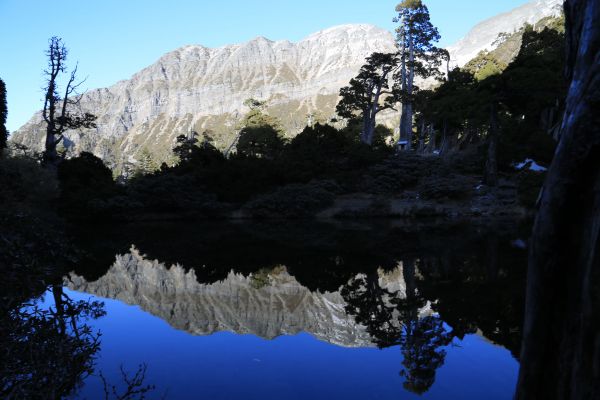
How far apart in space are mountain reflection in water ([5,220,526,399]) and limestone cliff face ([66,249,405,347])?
3cm

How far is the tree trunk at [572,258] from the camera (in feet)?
5.90

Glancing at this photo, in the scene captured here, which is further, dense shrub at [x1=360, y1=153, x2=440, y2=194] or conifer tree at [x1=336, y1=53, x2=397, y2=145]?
conifer tree at [x1=336, y1=53, x2=397, y2=145]

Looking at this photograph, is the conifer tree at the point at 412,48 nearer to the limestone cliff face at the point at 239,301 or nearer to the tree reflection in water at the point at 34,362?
the limestone cliff face at the point at 239,301

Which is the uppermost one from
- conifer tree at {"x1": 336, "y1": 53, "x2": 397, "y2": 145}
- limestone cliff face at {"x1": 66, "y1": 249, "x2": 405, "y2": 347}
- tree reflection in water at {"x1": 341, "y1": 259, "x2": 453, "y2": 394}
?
conifer tree at {"x1": 336, "y1": 53, "x2": 397, "y2": 145}

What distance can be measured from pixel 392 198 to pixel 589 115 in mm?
22772

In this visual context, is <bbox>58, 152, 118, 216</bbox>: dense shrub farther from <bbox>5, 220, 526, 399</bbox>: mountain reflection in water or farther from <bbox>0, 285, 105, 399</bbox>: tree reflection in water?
<bbox>0, 285, 105, 399</bbox>: tree reflection in water

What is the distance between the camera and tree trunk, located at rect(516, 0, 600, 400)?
1799 millimetres

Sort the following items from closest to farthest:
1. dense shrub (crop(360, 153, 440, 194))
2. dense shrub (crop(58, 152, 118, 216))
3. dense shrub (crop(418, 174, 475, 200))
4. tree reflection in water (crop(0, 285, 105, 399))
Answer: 1. tree reflection in water (crop(0, 285, 105, 399))
2. dense shrub (crop(418, 174, 475, 200))
3. dense shrub (crop(58, 152, 118, 216))
4. dense shrub (crop(360, 153, 440, 194))

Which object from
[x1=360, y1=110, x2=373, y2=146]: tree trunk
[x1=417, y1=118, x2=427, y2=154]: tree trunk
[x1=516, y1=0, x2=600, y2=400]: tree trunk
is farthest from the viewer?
[x1=417, y1=118, x2=427, y2=154]: tree trunk

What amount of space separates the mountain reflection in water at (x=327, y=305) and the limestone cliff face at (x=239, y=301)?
27 millimetres

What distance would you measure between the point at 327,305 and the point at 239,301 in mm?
1791

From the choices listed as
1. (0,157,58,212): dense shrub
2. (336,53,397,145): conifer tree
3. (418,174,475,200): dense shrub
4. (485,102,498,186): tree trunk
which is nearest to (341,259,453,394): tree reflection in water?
(418,174,475,200): dense shrub

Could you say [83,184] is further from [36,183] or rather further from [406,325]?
[406,325]

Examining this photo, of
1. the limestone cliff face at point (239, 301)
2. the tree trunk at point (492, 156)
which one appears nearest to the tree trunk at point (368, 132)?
the tree trunk at point (492, 156)
